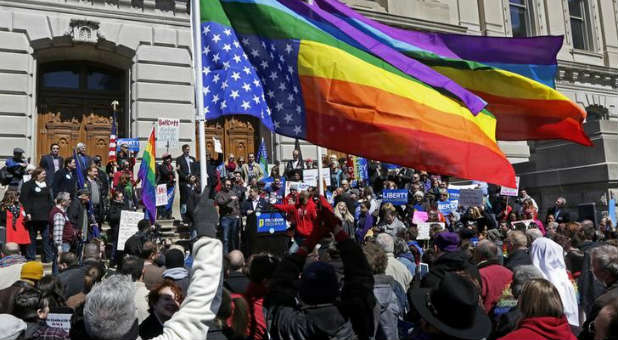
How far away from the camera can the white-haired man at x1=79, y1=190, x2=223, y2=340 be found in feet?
9.65

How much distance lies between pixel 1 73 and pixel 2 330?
14521 mm

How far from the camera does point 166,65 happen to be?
1784 cm

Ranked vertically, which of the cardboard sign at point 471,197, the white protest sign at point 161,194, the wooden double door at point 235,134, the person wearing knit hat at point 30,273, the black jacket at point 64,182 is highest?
the wooden double door at point 235,134

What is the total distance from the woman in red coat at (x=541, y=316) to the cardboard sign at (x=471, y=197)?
10443 millimetres

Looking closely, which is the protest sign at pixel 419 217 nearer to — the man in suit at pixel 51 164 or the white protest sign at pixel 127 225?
the white protest sign at pixel 127 225

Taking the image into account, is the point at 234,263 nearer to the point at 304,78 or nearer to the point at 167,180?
the point at 304,78

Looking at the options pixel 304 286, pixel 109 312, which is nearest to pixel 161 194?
pixel 304 286

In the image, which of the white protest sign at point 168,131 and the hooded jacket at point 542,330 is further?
the white protest sign at point 168,131

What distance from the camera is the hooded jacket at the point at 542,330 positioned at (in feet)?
11.0

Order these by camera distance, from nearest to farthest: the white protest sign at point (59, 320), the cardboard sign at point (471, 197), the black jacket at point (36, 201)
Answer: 1. the white protest sign at point (59, 320)
2. the black jacket at point (36, 201)
3. the cardboard sign at point (471, 197)

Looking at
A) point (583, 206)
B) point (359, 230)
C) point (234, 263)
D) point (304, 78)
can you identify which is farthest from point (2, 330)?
point (583, 206)

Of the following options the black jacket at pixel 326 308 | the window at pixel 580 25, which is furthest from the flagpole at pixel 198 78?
the window at pixel 580 25

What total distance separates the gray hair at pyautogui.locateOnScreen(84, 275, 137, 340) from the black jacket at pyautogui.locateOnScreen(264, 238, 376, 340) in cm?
93

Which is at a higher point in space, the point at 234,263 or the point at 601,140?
the point at 601,140
